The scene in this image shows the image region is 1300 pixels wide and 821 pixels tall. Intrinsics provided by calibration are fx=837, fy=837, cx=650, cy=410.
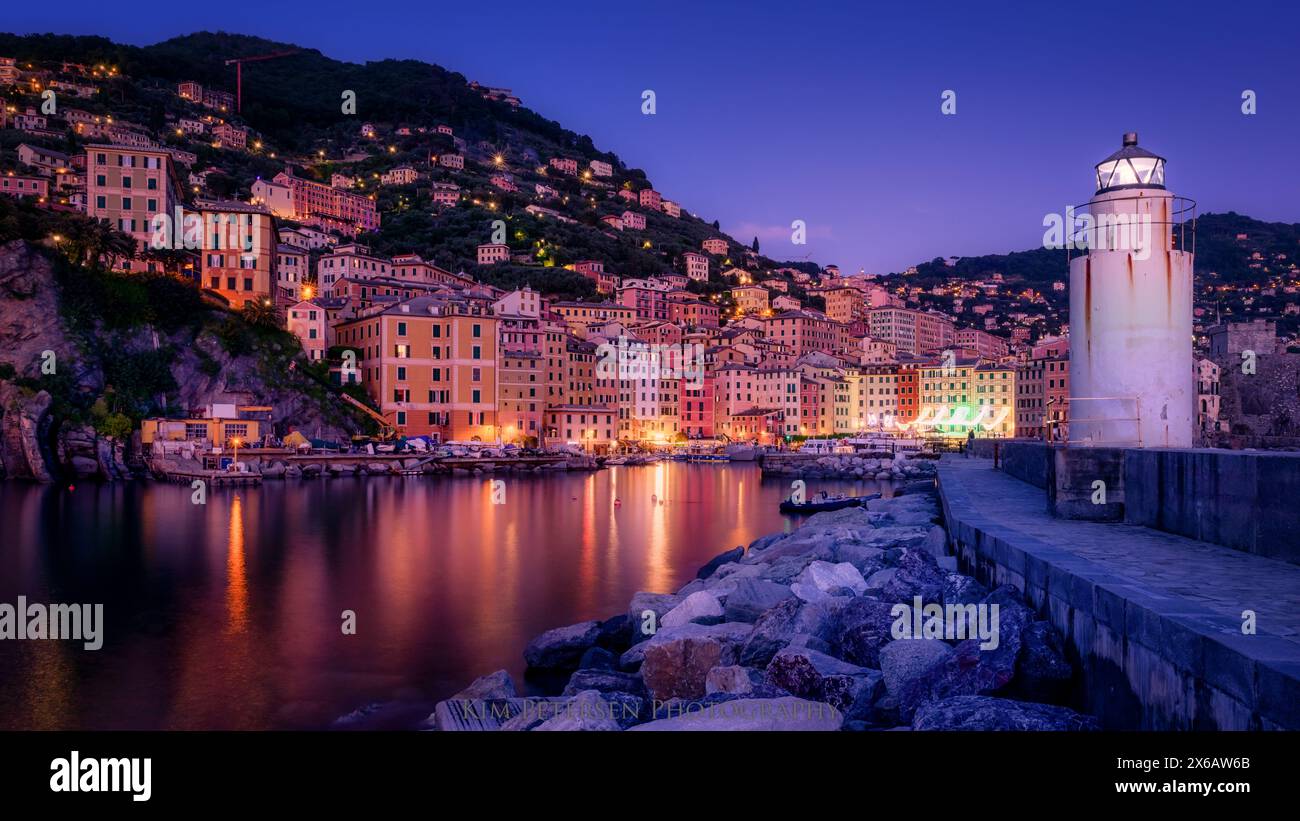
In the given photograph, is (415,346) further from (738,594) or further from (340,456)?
(738,594)

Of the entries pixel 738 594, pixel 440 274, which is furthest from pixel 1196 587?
pixel 440 274

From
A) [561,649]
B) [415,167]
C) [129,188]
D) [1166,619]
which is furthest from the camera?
[415,167]

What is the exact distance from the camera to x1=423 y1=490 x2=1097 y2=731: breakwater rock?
19.8 feet

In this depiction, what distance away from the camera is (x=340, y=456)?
5775 centimetres

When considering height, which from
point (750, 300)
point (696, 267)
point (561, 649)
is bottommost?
point (561, 649)

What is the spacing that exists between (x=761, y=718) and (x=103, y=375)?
188 ft

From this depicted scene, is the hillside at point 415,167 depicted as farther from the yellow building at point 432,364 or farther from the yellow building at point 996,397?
the yellow building at point 996,397

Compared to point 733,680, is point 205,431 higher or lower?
higher

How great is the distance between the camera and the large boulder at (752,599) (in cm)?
1155

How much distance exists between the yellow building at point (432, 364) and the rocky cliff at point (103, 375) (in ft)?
21.1

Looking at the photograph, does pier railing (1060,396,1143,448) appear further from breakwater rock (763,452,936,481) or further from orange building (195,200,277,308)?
orange building (195,200,277,308)

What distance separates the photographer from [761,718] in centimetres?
664

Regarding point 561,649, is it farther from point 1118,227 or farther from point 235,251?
point 235,251

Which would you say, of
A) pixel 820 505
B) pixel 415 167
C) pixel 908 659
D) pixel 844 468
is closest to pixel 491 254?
pixel 415 167
